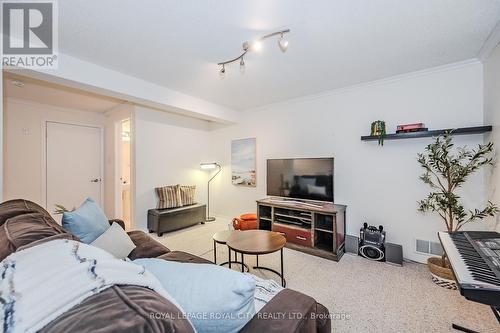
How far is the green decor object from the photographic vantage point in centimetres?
271

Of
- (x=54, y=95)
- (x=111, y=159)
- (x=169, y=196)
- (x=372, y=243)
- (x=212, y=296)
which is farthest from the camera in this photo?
(x=111, y=159)

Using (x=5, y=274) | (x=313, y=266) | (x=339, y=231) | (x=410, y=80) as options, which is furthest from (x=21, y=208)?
(x=410, y=80)

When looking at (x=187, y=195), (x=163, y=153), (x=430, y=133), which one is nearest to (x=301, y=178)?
(x=430, y=133)

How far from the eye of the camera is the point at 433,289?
2061 millimetres

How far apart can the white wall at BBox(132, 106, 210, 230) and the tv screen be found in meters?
1.85

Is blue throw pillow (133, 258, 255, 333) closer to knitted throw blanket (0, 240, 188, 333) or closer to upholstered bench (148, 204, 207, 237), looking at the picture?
knitted throw blanket (0, 240, 188, 333)

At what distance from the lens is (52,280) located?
1.71 ft

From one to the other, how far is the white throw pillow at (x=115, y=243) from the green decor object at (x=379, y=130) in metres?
2.90

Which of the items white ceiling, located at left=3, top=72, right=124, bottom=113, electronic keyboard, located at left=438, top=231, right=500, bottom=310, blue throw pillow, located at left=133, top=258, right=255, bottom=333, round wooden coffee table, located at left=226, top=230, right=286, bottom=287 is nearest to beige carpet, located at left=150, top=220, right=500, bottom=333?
round wooden coffee table, located at left=226, top=230, right=286, bottom=287

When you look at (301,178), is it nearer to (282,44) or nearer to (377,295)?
(377,295)

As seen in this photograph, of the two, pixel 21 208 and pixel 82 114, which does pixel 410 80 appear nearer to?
pixel 21 208

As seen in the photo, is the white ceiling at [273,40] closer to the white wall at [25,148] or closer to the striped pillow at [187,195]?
the striped pillow at [187,195]

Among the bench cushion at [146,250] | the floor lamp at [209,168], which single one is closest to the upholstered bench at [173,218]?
the floor lamp at [209,168]

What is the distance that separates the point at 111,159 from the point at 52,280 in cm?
454
